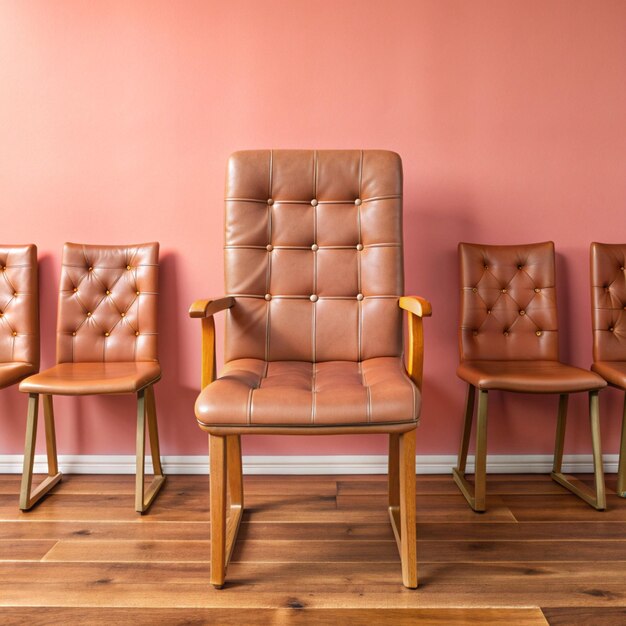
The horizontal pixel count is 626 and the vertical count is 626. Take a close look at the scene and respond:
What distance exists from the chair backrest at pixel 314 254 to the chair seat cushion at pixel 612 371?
840mm

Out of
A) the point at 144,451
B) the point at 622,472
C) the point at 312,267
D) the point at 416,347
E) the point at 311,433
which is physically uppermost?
the point at 312,267

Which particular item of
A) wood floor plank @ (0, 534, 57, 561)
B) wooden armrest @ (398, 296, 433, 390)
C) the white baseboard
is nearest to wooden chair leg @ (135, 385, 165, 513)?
the white baseboard

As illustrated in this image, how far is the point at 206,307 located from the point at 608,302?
5.42 feet

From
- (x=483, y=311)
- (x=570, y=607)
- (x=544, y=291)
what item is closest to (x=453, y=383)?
(x=483, y=311)

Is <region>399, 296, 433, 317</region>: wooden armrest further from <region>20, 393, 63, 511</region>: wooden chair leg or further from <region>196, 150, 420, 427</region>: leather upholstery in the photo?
<region>20, 393, 63, 511</region>: wooden chair leg

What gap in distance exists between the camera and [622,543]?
67.2 inches

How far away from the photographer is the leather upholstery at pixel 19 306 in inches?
85.7

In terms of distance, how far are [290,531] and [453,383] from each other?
0.95m

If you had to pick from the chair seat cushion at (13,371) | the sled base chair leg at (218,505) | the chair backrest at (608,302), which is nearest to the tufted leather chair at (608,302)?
the chair backrest at (608,302)

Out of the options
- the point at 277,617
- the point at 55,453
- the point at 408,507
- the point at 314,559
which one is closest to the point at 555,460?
A: the point at 408,507

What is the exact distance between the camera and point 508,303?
2.20m

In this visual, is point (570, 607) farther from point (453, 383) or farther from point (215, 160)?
point (215, 160)

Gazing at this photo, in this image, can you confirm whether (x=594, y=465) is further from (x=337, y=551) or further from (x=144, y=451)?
(x=144, y=451)

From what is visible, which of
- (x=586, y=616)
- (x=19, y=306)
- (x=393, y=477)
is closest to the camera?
(x=586, y=616)
